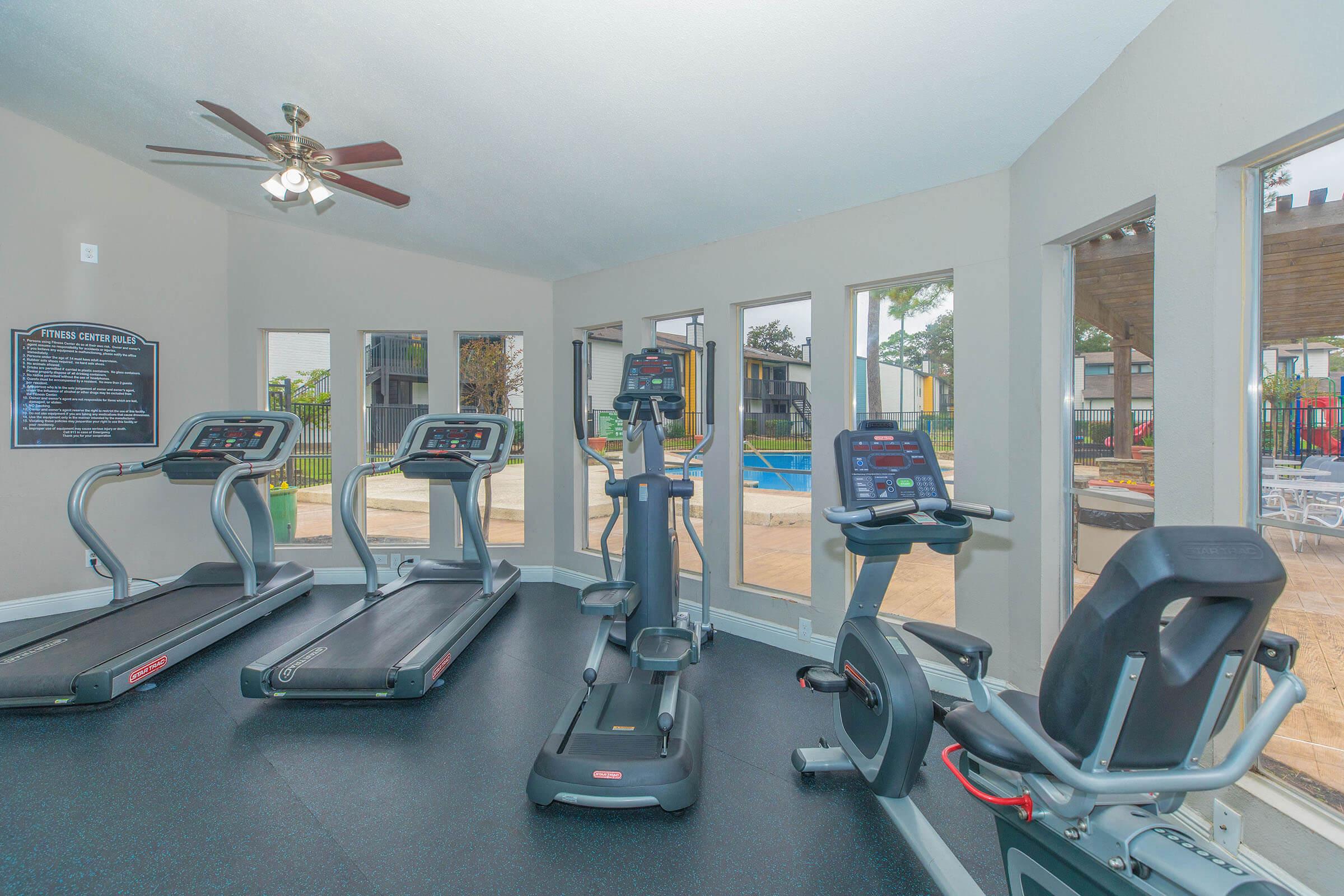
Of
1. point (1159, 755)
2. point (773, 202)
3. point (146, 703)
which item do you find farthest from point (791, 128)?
point (146, 703)

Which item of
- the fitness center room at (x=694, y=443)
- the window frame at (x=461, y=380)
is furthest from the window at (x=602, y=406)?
the window frame at (x=461, y=380)

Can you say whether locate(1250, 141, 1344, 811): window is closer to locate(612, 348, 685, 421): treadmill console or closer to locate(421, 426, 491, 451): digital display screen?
locate(612, 348, 685, 421): treadmill console

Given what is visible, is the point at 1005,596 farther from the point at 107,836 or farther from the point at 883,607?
the point at 107,836

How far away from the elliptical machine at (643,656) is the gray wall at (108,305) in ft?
11.5

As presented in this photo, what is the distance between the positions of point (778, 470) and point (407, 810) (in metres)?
2.82

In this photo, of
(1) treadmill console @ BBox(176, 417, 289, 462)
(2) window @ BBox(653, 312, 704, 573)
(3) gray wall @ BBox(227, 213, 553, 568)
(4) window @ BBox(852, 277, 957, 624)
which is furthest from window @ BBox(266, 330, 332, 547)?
(4) window @ BBox(852, 277, 957, 624)

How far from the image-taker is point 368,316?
5.20m

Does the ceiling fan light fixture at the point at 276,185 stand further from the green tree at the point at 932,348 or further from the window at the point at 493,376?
the green tree at the point at 932,348

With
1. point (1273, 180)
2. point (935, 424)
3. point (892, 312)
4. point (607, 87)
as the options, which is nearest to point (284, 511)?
point (607, 87)

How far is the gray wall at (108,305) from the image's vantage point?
13.3 ft

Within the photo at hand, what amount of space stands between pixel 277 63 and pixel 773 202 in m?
2.49

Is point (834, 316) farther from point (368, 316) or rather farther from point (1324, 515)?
point (368, 316)

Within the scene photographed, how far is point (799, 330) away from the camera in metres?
3.94

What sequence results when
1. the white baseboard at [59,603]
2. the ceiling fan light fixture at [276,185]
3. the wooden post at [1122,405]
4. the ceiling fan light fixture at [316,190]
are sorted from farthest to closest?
the white baseboard at [59,603], the ceiling fan light fixture at [316,190], the ceiling fan light fixture at [276,185], the wooden post at [1122,405]
